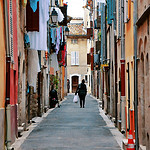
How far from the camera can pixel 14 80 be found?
13.6 meters

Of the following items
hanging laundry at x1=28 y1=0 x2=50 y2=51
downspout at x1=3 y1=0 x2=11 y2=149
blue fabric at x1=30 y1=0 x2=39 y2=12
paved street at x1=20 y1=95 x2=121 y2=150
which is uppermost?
blue fabric at x1=30 y1=0 x2=39 y2=12

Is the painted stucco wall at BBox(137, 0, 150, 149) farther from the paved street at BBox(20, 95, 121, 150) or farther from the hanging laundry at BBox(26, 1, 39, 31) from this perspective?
the hanging laundry at BBox(26, 1, 39, 31)

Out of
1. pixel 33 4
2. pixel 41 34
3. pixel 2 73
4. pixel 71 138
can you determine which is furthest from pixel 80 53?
pixel 2 73

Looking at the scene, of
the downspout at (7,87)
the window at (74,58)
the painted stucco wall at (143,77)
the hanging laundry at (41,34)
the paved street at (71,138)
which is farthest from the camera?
the window at (74,58)

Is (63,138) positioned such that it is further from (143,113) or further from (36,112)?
(36,112)

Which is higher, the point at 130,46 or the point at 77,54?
the point at 77,54

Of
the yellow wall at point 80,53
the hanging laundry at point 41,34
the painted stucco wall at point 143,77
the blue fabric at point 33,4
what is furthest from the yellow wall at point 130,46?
the yellow wall at point 80,53

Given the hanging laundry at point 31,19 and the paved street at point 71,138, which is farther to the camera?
the hanging laundry at point 31,19

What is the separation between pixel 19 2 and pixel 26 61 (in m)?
2.47

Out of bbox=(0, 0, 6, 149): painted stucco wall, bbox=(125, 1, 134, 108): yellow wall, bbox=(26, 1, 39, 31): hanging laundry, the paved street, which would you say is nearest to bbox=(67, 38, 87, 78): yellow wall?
the paved street

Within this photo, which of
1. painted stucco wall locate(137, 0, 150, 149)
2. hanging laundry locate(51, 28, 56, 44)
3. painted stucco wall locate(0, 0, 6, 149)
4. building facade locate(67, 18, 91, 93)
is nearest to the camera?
painted stucco wall locate(137, 0, 150, 149)

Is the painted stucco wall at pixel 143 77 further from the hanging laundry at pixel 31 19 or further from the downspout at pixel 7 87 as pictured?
the hanging laundry at pixel 31 19

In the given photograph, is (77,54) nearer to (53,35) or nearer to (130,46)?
(53,35)

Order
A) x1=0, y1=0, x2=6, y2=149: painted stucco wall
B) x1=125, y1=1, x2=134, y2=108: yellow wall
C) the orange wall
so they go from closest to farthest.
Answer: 1. x1=0, y1=0, x2=6, y2=149: painted stucco wall
2. the orange wall
3. x1=125, y1=1, x2=134, y2=108: yellow wall
